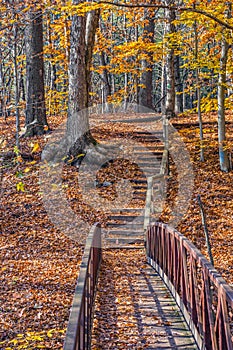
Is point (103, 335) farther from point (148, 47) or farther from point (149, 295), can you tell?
point (148, 47)

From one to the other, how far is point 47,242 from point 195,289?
6128 millimetres

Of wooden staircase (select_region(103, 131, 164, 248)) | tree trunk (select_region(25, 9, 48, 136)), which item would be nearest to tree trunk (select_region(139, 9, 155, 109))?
tree trunk (select_region(25, 9, 48, 136))

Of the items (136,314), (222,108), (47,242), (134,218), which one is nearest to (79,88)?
(222,108)

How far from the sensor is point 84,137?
1445 centimetres

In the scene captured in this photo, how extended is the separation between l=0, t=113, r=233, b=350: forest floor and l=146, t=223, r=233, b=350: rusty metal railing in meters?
1.75

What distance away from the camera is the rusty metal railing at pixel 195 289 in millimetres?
3848

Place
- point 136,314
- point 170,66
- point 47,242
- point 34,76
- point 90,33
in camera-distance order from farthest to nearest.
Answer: point 170,66 → point 34,76 → point 90,33 → point 47,242 → point 136,314

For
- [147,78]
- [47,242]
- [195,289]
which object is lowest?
[47,242]

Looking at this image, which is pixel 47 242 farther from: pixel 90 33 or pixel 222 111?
pixel 90 33

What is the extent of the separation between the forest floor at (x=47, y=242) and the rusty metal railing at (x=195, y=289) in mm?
1754

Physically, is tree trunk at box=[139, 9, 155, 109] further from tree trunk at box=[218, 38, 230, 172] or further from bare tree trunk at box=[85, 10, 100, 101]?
tree trunk at box=[218, 38, 230, 172]

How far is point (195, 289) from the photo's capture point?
17.1 feet

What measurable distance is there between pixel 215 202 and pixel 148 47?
5.73 m

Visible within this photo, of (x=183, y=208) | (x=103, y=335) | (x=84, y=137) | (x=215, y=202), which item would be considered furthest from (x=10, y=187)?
(x=103, y=335)
